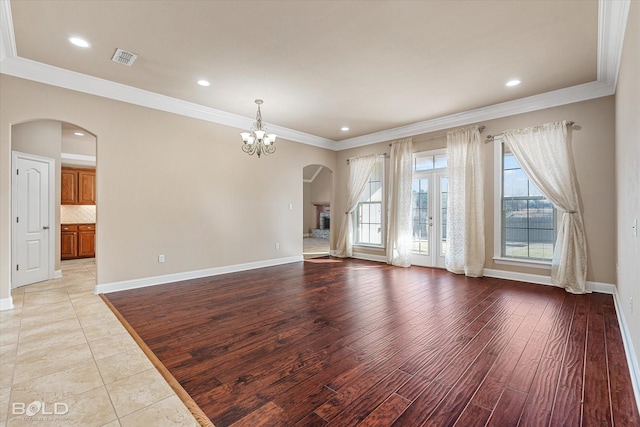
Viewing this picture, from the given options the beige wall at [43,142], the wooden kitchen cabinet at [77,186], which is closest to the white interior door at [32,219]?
the beige wall at [43,142]

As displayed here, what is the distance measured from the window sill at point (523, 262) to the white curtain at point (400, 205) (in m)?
1.72

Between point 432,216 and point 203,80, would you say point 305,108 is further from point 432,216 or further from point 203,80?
point 432,216

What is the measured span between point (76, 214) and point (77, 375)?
7.50m

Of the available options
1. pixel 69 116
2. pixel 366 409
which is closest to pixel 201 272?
pixel 69 116

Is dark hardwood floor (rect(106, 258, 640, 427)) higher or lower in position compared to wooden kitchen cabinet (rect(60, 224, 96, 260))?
lower

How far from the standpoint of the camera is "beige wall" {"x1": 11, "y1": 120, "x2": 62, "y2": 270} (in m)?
4.88

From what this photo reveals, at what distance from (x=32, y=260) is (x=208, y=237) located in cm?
288

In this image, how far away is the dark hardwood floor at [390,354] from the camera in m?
1.79

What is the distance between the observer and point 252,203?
245 inches

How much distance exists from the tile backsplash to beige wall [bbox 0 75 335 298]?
15.3ft

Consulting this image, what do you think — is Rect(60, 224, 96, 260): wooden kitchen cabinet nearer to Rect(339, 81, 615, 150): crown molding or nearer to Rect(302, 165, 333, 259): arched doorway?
Rect(339, 81, 615, 150): crown molding

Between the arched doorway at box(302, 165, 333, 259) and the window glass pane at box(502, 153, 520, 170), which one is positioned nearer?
the window glass pane at box(502, 153, 520, 170)

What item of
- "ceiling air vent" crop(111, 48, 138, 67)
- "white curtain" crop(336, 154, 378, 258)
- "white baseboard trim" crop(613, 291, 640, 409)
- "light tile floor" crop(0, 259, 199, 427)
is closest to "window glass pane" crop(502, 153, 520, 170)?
"white curtain" crop(336, 154, 378, 258)

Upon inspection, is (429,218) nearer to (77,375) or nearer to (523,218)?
(523,218)
